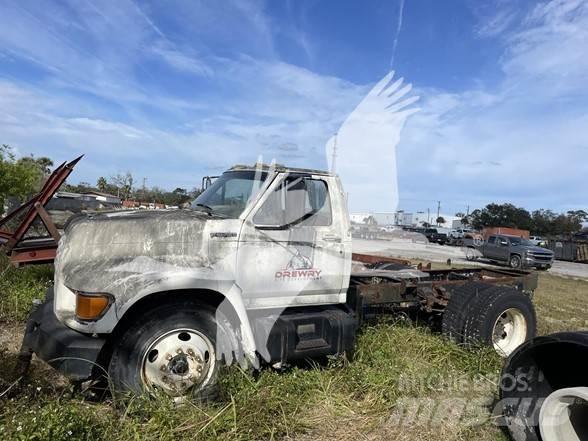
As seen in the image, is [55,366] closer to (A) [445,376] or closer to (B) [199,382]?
(B) [199,382]

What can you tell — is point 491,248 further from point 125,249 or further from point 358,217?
point 125,249

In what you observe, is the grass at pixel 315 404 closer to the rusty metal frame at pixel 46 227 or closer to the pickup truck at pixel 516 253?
the rusty metal frame at pixel 46 227

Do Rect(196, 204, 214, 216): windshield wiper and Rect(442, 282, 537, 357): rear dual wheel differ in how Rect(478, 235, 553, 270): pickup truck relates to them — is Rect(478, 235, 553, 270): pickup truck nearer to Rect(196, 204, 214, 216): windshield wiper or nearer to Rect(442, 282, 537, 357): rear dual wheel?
Rect(442, 282, 537, 357): rear dual wheel

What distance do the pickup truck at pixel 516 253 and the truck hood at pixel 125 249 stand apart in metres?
25.8

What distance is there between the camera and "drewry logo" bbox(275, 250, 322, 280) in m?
4.56

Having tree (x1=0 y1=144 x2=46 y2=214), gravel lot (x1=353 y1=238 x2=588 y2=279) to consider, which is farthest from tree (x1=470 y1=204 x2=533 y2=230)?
tree (x1=0 y1=144 x2=46 y2=214)

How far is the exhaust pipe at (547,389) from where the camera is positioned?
10.7 ft

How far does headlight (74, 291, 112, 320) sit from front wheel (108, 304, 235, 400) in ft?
1.01

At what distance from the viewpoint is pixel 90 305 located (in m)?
3.60

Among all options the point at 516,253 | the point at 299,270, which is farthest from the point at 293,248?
→ the point at 516,253

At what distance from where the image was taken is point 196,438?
11.0 feet

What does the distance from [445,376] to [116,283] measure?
3.49 meters

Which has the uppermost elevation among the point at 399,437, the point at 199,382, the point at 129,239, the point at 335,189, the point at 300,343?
the point at 335,189

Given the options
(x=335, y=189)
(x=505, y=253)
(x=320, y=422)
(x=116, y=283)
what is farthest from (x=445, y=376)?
(x=505, y=253)
